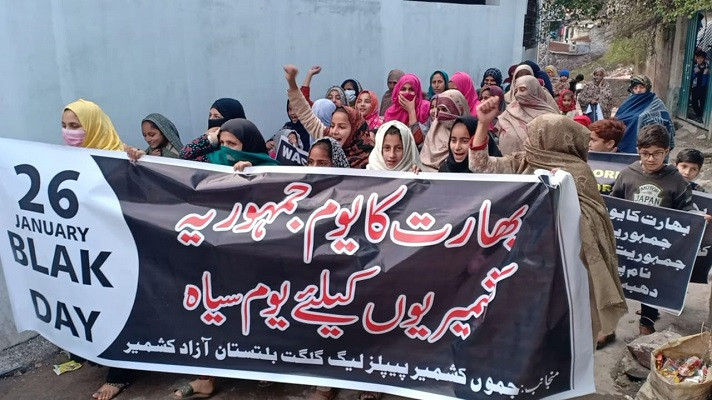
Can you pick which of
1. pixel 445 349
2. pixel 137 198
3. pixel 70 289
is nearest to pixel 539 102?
pixel 445 349

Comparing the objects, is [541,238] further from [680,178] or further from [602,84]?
[602,84]

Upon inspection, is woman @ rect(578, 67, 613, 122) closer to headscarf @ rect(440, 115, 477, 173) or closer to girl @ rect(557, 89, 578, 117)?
girl @ rect(557, 89, 578, 117)

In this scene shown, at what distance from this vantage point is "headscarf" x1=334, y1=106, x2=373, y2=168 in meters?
4.54

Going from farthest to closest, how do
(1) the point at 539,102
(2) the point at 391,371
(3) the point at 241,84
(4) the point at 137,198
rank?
(3) the point at 241,84 < (1) the point at 539,102 < (4) the point at 137,198 < (2) the point at 391,371

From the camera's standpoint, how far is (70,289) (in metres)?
3.39

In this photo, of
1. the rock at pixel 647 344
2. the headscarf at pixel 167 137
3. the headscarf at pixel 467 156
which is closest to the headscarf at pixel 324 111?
the headscarf at pixel 167 137

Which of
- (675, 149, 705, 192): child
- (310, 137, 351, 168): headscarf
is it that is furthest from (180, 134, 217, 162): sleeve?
(675, 149, 705, 192): child

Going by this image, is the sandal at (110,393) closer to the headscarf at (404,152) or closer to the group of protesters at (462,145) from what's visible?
the group of protesters at (462,145)

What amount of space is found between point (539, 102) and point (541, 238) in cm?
254

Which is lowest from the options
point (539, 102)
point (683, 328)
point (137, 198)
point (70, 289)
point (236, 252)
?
point (683, 328)

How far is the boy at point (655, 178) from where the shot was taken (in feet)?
12.3

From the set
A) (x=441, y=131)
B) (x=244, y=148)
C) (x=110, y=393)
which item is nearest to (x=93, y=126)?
(x=244, y=148)

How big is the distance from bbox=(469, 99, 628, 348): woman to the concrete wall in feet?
9.01

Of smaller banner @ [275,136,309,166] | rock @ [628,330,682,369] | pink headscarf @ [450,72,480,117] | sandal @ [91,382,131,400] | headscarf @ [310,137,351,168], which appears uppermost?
pink headscarf @ [450,72,480,117]
